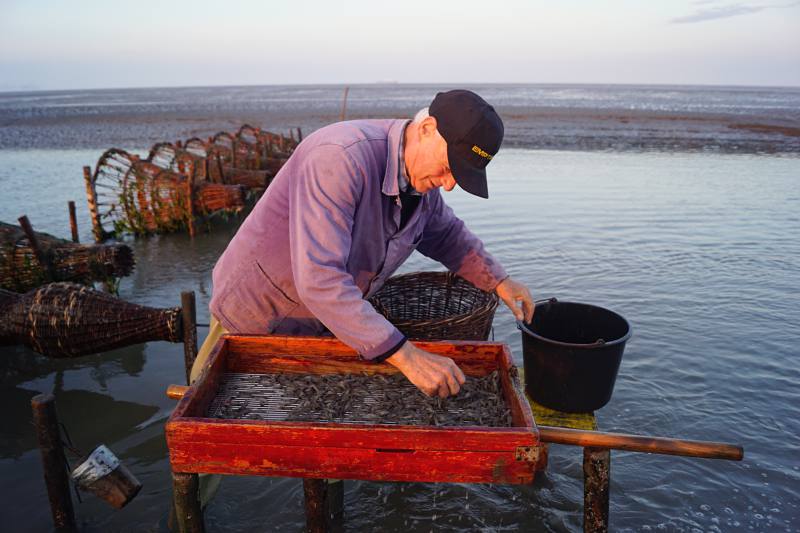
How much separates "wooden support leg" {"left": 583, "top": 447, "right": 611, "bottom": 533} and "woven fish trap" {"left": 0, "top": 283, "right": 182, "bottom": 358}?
3.92 metres

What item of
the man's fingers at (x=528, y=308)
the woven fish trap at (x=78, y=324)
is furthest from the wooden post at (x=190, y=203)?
the man's fingers at (x=528, y=308)

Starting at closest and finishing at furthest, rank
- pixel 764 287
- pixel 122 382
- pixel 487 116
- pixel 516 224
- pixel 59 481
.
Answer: pixel 487 116
pixel 59 481
pixel 122 382
pixel 764 287
pixel 516 224

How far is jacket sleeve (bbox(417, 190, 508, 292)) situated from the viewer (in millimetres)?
3826

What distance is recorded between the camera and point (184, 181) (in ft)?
37.6

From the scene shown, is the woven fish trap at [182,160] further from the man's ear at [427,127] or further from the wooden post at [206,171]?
the man's ear at [427,127]

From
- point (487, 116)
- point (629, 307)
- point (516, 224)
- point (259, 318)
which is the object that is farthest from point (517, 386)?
point (516, 224)

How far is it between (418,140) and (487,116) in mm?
381

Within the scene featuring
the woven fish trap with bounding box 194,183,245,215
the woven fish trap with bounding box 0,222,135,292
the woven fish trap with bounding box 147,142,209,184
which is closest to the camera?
the woven fish trap with bounding box 0,222,135,292

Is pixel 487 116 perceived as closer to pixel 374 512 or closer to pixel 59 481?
pixel 374 512

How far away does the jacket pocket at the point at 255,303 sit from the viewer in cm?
318

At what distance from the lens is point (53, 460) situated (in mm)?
3834

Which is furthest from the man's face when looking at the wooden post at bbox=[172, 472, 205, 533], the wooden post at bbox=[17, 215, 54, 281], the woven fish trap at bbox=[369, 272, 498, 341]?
the wooden post at bbox=[17, 215, 54, 281]

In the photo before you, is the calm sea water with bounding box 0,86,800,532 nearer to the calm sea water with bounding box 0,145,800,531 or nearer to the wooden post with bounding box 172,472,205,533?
the calm sea water with bounding box 0,145,800,531

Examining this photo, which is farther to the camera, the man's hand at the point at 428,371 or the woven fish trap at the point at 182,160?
the woven fish trap at the point at 182,160
